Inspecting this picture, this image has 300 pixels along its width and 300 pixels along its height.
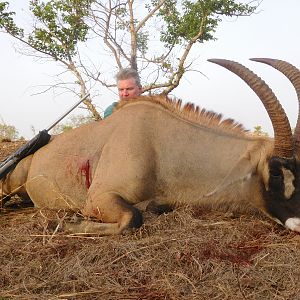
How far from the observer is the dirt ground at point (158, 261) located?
2.64 m

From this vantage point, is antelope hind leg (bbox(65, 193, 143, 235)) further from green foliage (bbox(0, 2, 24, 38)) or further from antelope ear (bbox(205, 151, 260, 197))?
green foliage (bbox(0, 2, 24, 38))

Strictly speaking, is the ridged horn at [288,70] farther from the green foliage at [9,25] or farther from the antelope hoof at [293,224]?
the green foliage at [9,25]

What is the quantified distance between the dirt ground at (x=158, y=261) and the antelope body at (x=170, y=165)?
0.82 ft

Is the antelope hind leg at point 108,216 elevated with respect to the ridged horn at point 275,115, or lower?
lower

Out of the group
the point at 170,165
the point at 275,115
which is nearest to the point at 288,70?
the point at 275,115

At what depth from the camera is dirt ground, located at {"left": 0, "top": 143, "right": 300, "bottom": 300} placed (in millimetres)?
2639

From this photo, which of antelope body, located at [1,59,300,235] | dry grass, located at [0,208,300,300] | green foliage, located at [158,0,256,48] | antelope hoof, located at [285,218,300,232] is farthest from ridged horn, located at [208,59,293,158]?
green foliage, located at [158,0,256,48]

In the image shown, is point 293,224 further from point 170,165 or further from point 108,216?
point 108,216

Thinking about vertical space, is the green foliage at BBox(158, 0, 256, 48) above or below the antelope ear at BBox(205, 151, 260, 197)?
above

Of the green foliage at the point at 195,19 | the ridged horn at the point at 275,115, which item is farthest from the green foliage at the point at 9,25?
the ridged horn at the point at 275,115

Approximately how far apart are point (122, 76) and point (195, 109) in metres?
1.76

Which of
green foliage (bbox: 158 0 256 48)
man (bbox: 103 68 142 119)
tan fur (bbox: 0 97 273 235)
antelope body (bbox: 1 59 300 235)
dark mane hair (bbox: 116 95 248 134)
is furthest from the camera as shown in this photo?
green foliage (bbox: 158 0 256 48)

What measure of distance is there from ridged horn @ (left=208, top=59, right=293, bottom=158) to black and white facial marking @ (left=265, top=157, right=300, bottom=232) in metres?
0.09

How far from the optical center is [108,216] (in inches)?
156
